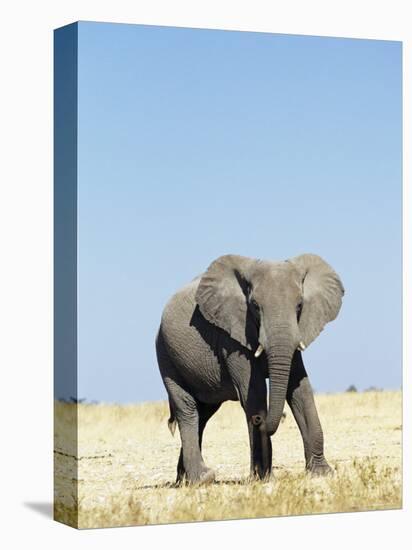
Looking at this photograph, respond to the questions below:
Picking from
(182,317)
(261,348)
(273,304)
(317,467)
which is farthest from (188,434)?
(273,304)

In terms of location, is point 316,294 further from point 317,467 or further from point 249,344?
point 317,467

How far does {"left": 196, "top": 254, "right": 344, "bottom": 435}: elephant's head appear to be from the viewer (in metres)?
21.2

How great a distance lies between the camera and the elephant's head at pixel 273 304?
69.5 ft

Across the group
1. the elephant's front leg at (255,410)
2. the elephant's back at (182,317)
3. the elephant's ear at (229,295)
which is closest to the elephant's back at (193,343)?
the elephant's back at (182,317)

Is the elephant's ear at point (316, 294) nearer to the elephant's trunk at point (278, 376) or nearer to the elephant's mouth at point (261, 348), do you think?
the elephant's mouth at point (261, 348)

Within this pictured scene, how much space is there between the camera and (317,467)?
72.1ft

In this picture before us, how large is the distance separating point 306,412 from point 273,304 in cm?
132

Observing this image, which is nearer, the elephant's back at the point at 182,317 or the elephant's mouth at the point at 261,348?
the elephant's mouth at the point at 261,348

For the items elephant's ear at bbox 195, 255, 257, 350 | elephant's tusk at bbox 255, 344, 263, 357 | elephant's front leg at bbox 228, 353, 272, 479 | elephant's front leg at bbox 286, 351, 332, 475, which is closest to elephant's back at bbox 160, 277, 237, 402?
elephant's ear at bbox 195, 255, 257, 350

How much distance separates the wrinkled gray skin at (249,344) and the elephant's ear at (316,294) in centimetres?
1

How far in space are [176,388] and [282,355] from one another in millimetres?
1806

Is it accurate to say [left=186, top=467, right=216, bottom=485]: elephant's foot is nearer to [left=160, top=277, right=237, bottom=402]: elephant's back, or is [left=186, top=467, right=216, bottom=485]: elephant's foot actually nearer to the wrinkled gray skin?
the wrinkled gray skin

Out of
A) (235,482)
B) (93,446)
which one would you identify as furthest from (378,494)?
(93,446)

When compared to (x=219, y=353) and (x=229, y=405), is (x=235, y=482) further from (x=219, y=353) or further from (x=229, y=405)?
(x=229, y=405)
